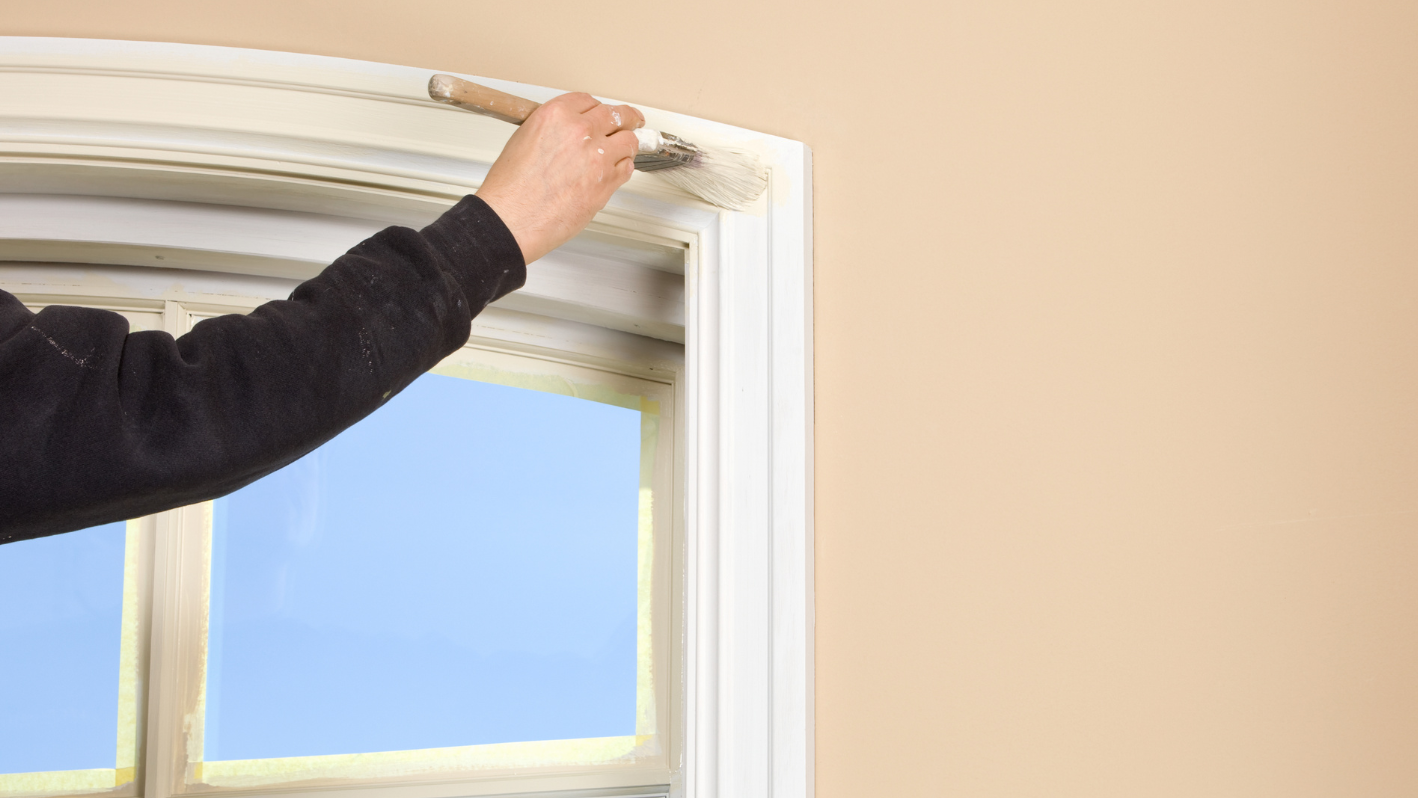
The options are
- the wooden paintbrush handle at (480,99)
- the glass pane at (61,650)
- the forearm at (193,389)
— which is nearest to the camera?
the forearm at (193,389)

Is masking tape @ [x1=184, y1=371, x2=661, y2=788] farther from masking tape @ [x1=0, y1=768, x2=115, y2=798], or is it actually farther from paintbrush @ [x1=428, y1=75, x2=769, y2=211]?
paintbrush @ [x1=428, y1=75, x2=769, y2=211]

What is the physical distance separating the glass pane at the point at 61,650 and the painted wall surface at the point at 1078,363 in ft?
1.70

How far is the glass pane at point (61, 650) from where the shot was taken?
88 centimetres

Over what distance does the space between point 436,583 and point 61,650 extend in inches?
14.0

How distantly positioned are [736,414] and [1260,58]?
71 centimetres

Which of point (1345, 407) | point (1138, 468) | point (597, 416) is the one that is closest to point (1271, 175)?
point (1345, 407)

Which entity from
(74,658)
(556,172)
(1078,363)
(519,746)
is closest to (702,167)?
(556,172)

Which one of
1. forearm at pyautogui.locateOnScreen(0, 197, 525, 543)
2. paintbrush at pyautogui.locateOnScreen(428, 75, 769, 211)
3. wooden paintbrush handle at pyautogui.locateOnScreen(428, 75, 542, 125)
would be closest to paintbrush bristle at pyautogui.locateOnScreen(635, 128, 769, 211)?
paintbrush at pyautogui.locateOnScreen(428, 75, 769, 211)

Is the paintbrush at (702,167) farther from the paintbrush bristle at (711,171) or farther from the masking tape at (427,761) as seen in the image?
the masking tape at (427,761)

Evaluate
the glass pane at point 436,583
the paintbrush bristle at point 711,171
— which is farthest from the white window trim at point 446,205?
the glass pane at point 436,583

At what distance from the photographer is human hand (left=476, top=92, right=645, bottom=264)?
681 millimetres

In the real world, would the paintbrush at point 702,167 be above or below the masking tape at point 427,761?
above

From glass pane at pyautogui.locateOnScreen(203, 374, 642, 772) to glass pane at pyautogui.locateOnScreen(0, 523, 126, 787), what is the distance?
0.09 meters

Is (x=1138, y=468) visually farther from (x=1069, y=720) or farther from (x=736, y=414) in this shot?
(x=736, y=414)
